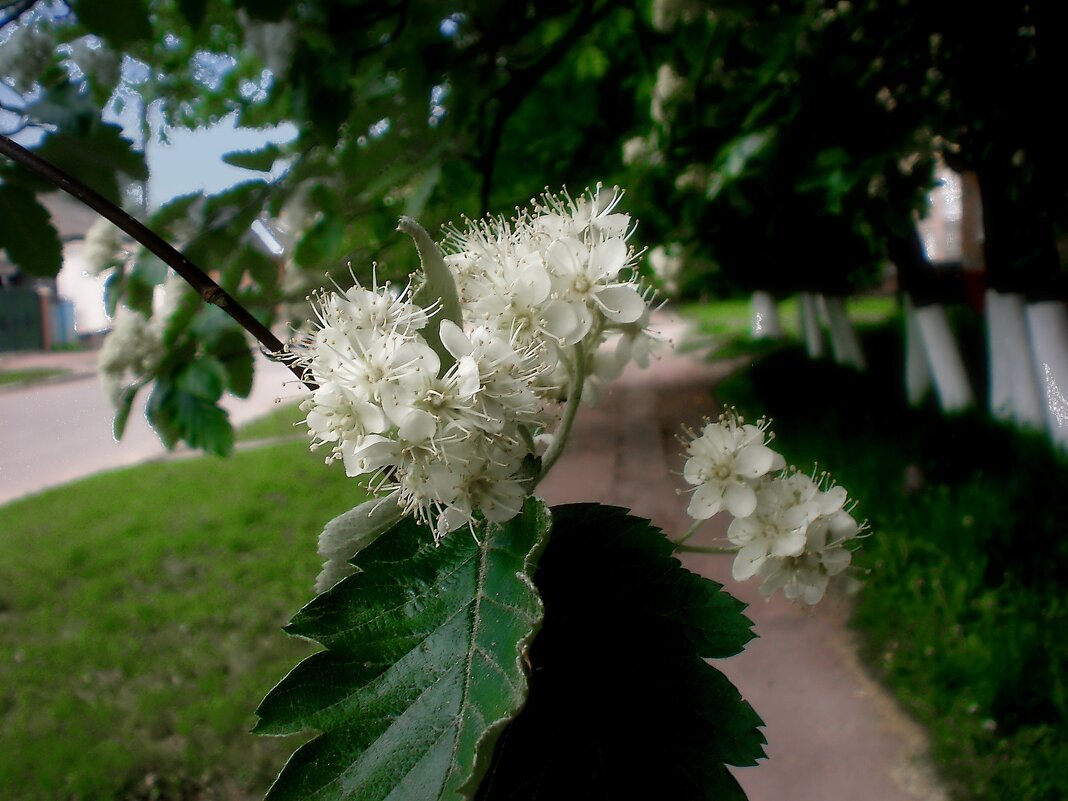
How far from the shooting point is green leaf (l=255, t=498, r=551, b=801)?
1.19ft

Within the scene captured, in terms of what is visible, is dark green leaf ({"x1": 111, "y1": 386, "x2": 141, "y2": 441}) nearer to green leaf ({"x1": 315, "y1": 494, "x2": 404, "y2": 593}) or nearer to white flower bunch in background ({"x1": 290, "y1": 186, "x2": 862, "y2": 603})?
white flower bunch in background ({"x1": 290, "y1": 186, "x2": 862, "y2": 603})

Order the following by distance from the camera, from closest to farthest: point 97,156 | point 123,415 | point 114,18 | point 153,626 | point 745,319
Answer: point 97,156 → point 114,18 → point 123,415 → point 153,626 → point 745,319

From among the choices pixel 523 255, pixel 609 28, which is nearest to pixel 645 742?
pixel 523 255

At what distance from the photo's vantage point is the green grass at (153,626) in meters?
2.14

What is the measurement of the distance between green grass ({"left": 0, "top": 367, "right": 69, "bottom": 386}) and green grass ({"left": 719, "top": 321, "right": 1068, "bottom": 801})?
2106 millimetres

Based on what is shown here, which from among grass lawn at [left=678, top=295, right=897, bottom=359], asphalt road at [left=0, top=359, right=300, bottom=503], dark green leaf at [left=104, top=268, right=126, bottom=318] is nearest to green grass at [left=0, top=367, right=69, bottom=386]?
asphalt road at [left=0, top=359, right=300, bottom=503]

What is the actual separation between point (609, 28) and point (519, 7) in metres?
0.74

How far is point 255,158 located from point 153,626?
2305 mm

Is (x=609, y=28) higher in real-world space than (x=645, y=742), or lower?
higher

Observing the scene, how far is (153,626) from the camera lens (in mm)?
2916

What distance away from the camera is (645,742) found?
0.43 meters

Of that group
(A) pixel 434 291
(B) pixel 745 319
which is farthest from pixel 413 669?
(B) pixel 745 319

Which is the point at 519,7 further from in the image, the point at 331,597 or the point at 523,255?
the point at 331,597

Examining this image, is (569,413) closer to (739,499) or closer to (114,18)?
(739,499)
